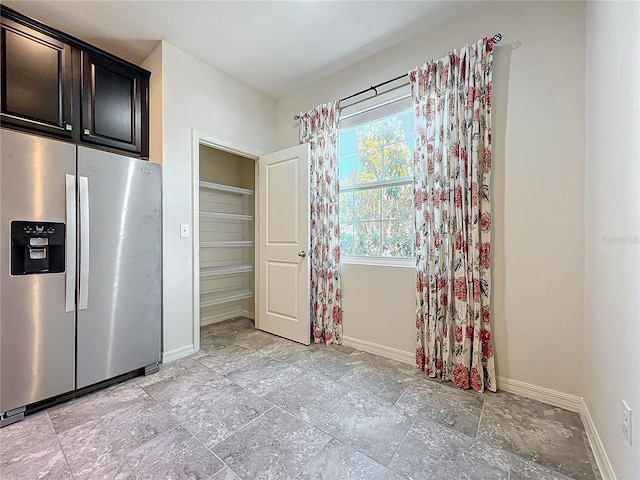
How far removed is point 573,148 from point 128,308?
3204 millimetres

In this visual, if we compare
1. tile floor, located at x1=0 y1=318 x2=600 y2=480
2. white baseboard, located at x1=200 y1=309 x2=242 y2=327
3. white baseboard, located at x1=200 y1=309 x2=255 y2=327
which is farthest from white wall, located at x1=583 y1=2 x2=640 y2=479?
white baseboard, located at x1=200 y1=309 x2=242 y2=327

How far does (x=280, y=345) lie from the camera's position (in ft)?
8.94

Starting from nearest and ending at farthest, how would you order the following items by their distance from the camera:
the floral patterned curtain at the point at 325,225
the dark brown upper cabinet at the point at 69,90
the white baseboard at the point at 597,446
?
the white baseboard at the point at 597,446
the dark brown upper cabinet at the point at 69,90
the floral patterned curtain at the point at 325,225

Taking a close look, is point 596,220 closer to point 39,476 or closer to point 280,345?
point 280,345

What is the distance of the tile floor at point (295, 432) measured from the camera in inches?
48.3

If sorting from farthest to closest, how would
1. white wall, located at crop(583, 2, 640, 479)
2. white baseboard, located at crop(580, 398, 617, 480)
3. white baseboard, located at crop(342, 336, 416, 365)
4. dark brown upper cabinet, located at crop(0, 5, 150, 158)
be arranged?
1. white baseboard, located at crop(342, 336, 416, 365)
2. dark brown upper cabinet, located at crop(0, 5, 150, 158)
3. white baseboard, located at crop(580, 398, 617, 480)
4. white wall, located at crop(583, 2, 640, 479)

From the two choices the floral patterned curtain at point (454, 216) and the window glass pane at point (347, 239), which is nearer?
the floral patterned curtain at point (454, 216)

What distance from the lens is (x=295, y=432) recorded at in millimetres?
1464

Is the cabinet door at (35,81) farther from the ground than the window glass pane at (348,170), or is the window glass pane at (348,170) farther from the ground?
the cabinet door at (35,81)

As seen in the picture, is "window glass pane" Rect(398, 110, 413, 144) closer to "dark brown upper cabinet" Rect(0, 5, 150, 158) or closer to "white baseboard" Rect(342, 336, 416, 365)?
"white baseboard" Rect(342, 336, 416, 365)

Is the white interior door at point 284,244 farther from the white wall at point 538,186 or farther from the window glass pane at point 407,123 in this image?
the white wall at point 538,186

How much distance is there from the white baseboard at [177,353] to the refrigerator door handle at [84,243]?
805mm

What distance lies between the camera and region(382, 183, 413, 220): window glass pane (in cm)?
238

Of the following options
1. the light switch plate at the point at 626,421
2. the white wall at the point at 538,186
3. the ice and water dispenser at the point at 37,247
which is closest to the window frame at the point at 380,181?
the white wall at the point at 538,186
